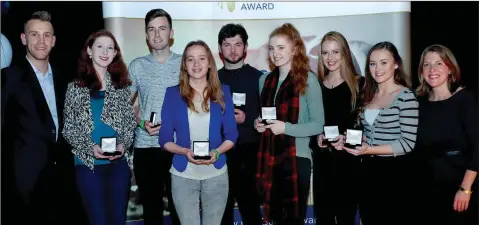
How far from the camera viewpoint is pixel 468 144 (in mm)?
3219

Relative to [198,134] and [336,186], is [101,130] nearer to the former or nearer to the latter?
[198,134]

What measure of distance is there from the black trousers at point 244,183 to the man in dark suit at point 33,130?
47.6 inches

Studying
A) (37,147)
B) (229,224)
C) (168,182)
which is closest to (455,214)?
(229,224)

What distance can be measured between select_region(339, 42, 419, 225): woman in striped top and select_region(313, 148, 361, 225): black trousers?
0.07 metres

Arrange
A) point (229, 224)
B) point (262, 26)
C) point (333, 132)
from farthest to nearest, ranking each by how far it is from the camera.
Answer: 1. point (262, 26)
2. point (229, 224)
3. point (333, 132)

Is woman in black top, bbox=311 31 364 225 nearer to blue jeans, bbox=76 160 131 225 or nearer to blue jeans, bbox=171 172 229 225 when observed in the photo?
blue jeans, bbox=171 172 229 225

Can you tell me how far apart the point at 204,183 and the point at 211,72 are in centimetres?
74

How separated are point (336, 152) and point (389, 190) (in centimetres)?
44

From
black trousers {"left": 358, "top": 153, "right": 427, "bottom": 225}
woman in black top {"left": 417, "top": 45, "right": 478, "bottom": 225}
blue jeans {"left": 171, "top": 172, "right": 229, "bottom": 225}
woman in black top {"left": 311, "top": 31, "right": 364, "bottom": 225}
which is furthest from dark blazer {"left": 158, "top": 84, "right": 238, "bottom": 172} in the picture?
woman in black top {"left": 417, "top": 45, "right": 478, "bottom": 225}

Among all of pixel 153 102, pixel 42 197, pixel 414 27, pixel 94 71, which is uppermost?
pixel 414 27

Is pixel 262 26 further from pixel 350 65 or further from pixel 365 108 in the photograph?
pixel 365 108

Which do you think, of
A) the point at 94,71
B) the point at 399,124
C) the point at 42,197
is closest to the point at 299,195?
the point at 399,124

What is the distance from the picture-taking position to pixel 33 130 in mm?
3658

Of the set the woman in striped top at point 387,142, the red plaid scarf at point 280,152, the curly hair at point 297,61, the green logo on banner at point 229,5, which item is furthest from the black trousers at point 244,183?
the green logo on banner at point 229,5
